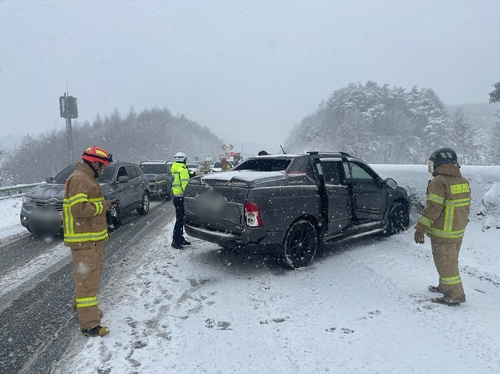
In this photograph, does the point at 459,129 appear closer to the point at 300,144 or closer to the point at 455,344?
the point at 300,144

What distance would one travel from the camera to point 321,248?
22.1 feet

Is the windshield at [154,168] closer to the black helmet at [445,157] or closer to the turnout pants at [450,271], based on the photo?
the black helmet at [445,157]

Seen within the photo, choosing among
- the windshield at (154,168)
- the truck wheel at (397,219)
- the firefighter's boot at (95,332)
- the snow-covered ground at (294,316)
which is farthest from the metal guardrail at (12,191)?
the truck wheel at (397,219)

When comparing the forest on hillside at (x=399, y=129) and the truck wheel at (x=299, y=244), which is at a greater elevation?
the forest on hillside at (x=399, y=129)

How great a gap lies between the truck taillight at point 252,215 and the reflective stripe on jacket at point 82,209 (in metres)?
1.95

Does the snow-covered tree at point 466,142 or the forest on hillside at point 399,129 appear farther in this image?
the forest on hillside at point 399,129

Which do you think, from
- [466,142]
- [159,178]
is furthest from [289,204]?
[466,142]

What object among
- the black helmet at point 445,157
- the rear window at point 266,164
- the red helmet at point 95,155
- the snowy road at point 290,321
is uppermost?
the red helmet at point 95,155

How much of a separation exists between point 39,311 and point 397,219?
6.64 meters

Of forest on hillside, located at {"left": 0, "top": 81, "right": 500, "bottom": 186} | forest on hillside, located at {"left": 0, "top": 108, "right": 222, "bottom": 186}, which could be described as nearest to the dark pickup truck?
forest on hillside, located at {"left": 0, "top": 81, "right": 500, "bottom": 186}

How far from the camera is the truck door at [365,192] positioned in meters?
6.32

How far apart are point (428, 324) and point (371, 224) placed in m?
3.09

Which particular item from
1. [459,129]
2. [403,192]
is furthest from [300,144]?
[403,192]

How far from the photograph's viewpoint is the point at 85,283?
3.50m
